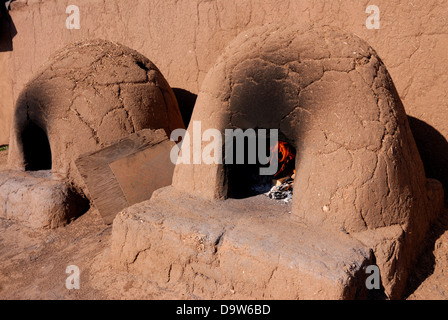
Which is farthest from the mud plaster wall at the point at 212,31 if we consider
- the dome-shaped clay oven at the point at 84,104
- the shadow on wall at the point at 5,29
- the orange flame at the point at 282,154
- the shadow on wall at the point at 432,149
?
the orange flame at the point at 282,154

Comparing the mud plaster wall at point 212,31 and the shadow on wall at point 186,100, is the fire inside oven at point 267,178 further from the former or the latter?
the shadow on wall at point 186,100

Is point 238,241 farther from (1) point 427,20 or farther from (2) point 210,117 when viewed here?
(1) point 427,20

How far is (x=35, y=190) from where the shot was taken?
3.43m

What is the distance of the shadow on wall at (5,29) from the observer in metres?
6.39

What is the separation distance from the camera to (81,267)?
8.98ft

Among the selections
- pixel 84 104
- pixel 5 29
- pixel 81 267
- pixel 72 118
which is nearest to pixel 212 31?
pixel 84 104

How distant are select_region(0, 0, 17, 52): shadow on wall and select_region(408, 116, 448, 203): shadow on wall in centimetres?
641

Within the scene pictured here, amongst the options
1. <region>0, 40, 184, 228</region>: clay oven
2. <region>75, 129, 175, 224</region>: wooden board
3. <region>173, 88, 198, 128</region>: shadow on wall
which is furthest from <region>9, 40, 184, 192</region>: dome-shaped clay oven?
<region>173, 88, 198, 128</region>: shadow on wall

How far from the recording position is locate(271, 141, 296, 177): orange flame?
332 centimetres

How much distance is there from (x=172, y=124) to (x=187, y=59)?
1.06m

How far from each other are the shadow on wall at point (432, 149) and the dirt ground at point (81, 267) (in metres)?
0.55
